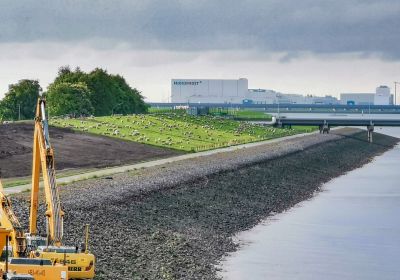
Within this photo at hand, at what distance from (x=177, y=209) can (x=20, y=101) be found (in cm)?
10694

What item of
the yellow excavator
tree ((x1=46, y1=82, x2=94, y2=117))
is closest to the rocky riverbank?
the yellow excavator

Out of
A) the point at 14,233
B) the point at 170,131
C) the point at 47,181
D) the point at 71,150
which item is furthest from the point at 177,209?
the point at 170,131

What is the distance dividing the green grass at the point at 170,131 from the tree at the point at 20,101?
1885cm

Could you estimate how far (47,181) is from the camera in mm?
37625

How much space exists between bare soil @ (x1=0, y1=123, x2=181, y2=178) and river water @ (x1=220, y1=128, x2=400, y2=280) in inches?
943

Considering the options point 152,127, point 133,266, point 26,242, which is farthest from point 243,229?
point 152,127

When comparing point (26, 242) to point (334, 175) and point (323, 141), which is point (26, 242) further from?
point (323, 141)

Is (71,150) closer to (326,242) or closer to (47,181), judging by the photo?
(326,242)

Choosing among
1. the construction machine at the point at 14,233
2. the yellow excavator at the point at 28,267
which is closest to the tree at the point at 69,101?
the construction machine at the point at 14,233

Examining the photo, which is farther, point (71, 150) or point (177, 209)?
point (71, 150)

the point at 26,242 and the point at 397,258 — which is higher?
the point at 26,242

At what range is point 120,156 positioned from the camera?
11212cm

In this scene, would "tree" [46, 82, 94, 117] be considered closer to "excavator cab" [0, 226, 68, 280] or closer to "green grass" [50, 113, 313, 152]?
"green grass" [50, 113, 313, 152]

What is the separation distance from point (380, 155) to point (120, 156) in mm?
90237
